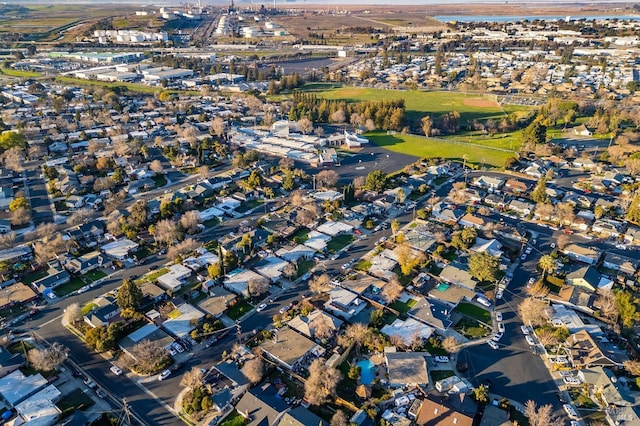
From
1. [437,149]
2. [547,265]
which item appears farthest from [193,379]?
[437,149]

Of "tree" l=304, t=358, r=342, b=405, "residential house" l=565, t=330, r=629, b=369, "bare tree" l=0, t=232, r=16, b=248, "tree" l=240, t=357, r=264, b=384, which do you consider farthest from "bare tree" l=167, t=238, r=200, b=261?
"residential house" l=565, t=330, r=629, b=369

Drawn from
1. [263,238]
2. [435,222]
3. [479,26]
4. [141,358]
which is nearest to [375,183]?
[435,222]

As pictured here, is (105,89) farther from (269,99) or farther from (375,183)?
(375,183)

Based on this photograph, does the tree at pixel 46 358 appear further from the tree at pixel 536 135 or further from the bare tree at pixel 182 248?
the tree at pixel 536 135

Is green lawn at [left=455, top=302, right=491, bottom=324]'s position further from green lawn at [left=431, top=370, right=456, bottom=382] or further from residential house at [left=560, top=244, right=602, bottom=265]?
residential house at [left=560, top=244, right=602, bottom=265]

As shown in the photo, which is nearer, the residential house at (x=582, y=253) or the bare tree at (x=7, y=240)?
the residential house at (x=582, y=253)

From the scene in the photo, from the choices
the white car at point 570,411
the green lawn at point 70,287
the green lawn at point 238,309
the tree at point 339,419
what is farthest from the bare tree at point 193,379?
the white car at point 570,411
